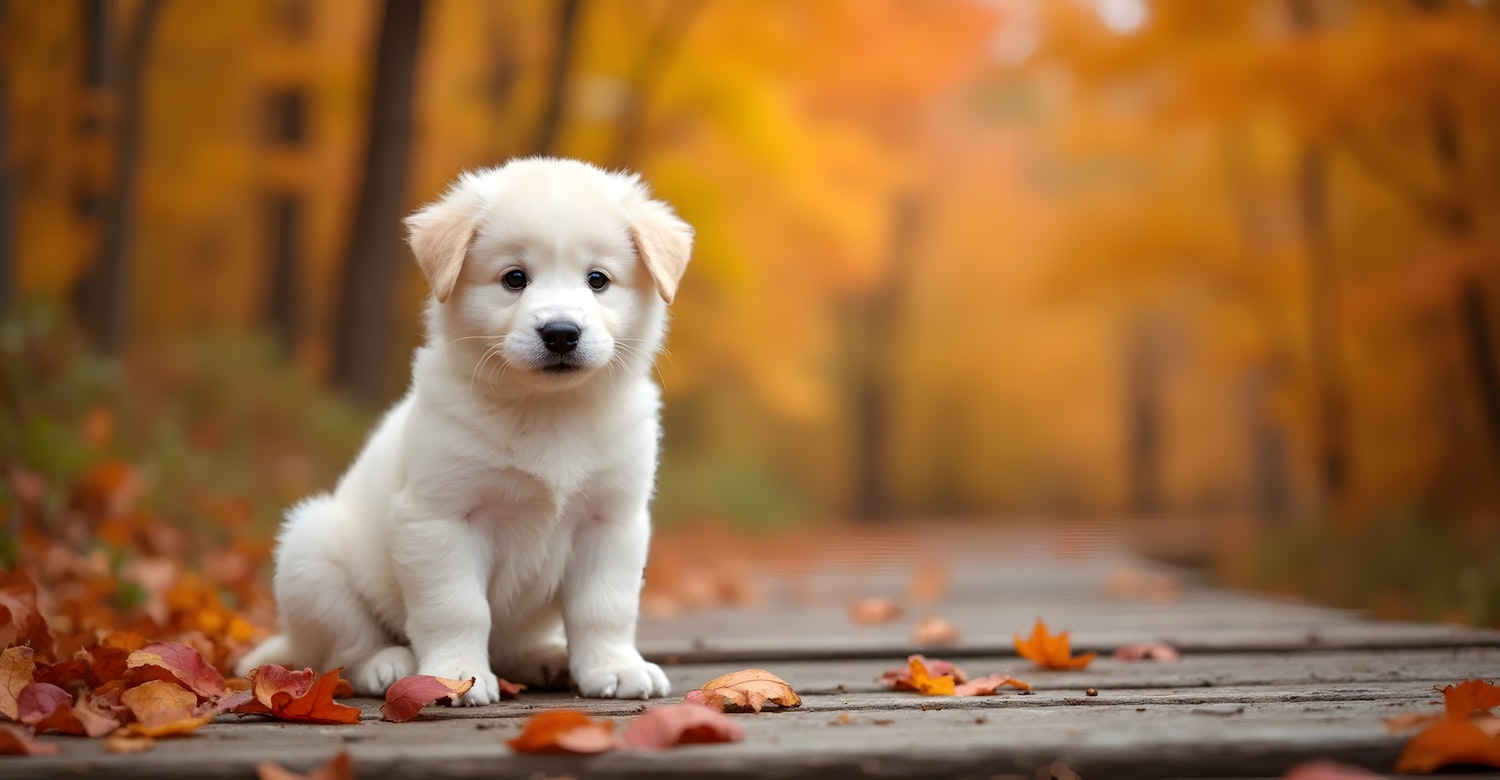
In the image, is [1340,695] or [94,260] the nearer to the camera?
[1340,695]

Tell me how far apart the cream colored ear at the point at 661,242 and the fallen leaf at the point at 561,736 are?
1098 millimetres

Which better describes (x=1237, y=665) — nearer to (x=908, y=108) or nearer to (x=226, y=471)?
(x=226, y=471)

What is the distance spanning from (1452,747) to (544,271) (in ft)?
6.56

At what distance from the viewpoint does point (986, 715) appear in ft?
7.89

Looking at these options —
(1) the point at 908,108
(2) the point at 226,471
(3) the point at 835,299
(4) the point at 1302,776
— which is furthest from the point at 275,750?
(3) the point at 835,299

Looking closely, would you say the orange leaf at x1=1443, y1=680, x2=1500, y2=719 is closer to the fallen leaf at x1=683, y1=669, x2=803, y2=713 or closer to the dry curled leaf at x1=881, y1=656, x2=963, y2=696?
the dry curled leaf at x1=881, y1=656, x2=963, y2=696

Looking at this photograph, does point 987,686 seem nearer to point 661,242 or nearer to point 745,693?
point 745,693

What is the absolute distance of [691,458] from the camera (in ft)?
61.1

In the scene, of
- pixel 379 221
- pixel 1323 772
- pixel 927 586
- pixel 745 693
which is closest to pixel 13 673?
pixel 745 693

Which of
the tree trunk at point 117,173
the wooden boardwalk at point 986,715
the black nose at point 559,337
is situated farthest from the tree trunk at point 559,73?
the black nose at point 559,337

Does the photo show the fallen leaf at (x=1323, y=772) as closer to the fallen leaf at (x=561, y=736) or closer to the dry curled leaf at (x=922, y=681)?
the dry curled leaf at (x=922, y=681)

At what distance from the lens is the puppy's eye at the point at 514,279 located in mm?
2789

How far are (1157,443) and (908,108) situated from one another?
9.40 meters

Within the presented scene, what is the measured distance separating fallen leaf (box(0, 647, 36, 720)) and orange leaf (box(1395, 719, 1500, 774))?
2548 mm
